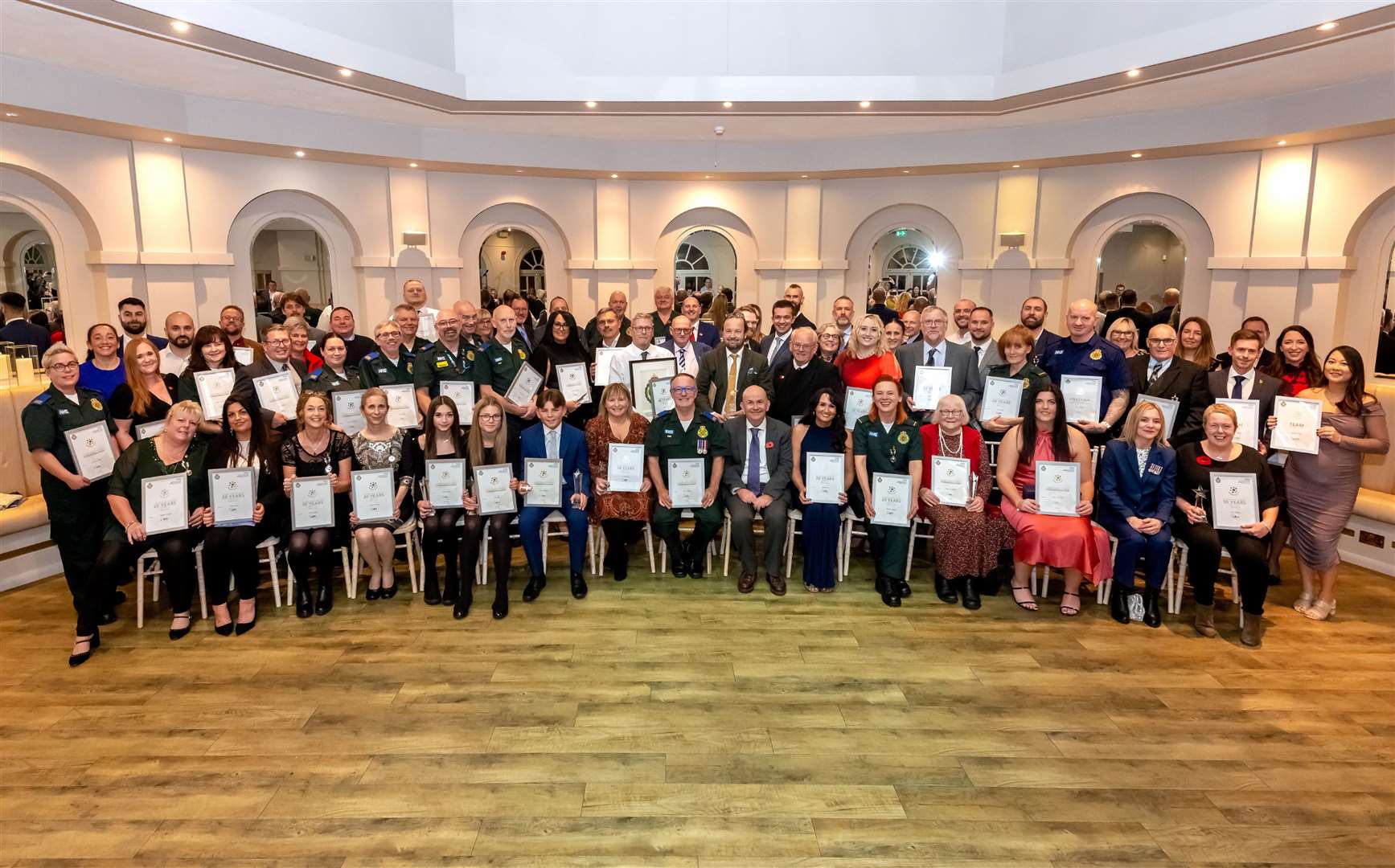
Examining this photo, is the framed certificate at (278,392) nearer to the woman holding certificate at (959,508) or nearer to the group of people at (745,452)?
the group of people at (745,452)

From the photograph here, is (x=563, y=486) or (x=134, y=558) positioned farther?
(x=563, y=486)

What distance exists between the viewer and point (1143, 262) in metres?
11.4

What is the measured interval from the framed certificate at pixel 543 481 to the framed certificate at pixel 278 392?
1.79 metres

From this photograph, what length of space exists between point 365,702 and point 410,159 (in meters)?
7.42

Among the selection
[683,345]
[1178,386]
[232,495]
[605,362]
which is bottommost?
[232,495]

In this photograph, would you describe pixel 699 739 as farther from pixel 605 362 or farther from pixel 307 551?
pixel 605 362

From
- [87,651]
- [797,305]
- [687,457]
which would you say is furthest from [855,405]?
[87,651]

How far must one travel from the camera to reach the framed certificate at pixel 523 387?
6301 mm

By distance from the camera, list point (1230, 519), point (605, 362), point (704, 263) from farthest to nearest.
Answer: point (704, 263) < point (605, 362) < point (1230, 519)

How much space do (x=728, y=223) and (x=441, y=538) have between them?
23.9ft


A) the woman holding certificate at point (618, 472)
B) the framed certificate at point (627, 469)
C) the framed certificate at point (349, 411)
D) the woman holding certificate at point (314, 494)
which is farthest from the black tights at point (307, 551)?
the framed certificate at point (627, 469)

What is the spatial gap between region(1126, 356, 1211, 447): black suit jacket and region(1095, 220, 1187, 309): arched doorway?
491 centimetres

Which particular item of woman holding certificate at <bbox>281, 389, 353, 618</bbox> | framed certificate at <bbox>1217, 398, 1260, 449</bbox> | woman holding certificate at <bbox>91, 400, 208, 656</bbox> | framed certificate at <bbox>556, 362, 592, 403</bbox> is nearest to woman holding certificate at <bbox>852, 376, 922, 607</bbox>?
framed certificate at <bbox>1217, 398, 1260, 449</bbox>

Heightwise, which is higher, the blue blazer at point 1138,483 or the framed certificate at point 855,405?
the framed certificate at point 855,405
